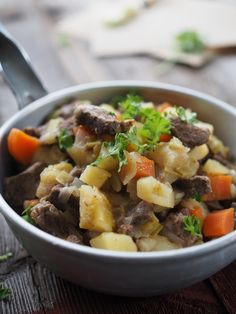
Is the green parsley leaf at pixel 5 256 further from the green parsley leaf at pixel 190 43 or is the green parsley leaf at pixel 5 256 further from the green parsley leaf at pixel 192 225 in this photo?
the green parsley leaf at pixel 190 43

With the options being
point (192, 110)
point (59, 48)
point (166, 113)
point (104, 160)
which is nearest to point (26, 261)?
point (104, 160)

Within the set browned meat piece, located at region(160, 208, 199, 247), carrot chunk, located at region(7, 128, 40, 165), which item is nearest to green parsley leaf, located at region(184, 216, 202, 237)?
browned meat piece, located at region(160, 208, 199, 247)

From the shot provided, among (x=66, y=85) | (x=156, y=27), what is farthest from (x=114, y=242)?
(x=156, y=27)

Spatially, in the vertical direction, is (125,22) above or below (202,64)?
above

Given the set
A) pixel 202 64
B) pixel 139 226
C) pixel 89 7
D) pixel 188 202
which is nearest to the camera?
pixel 139 226

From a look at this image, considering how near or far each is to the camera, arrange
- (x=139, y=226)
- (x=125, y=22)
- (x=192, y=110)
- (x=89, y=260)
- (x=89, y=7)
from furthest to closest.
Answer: (x=89, y=7), (x=125, y=22), (x=192, y=110), (x=139, y=226), (x=89, y=260)

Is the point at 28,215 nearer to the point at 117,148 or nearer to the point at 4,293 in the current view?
the point at 4,293

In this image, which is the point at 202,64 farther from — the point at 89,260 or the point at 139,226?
the point at 89,260
